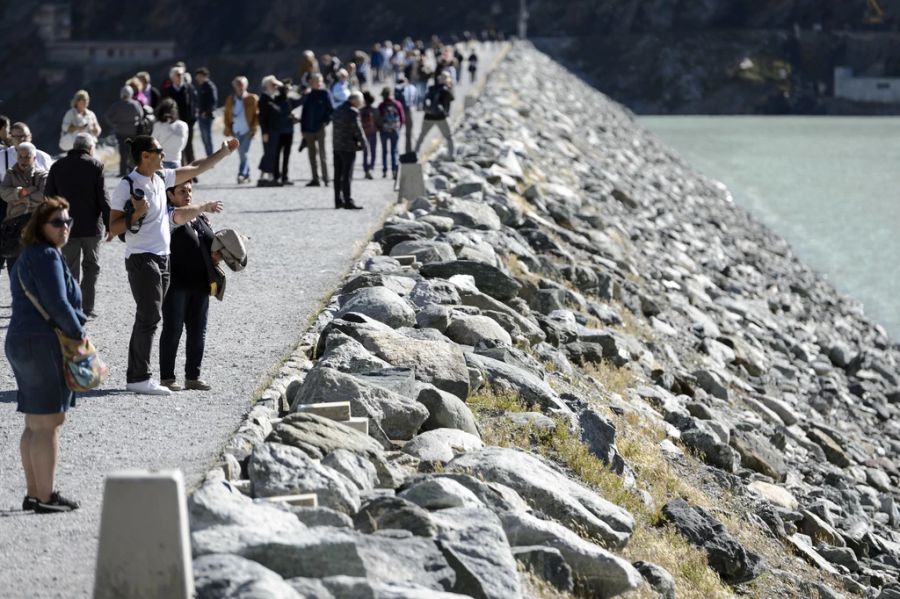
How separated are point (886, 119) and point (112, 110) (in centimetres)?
9996

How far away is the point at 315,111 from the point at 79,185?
11.1 meters

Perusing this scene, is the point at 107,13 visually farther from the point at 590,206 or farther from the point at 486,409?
the point at 486,409

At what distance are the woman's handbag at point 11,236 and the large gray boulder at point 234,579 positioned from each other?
22.7 feet

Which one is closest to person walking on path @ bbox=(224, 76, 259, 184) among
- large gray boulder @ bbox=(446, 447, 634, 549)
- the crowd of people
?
the crowd of people

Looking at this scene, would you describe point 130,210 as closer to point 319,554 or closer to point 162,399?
point 162,399

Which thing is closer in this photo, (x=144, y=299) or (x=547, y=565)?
(x=547, y=565)

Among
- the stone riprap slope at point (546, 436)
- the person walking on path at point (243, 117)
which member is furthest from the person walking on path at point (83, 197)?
the person walking on path at point (243, 117)

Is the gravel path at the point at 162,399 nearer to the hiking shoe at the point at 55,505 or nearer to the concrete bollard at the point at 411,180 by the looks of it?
the hiking shoe at the point at 55,505

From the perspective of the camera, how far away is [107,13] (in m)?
128

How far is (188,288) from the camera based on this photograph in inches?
420

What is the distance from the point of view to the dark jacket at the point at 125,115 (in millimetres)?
21812

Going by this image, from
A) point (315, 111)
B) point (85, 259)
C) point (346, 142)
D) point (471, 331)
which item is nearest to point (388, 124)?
point (315, 111)

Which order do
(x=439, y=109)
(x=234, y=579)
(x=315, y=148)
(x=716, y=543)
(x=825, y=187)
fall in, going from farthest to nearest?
(x=825, y=187), (x=439, y=109), (x=315, y=148), (x=716, y=543), (x=234, y=579)

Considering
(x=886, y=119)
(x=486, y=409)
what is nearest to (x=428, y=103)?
(x=486, y=409)
